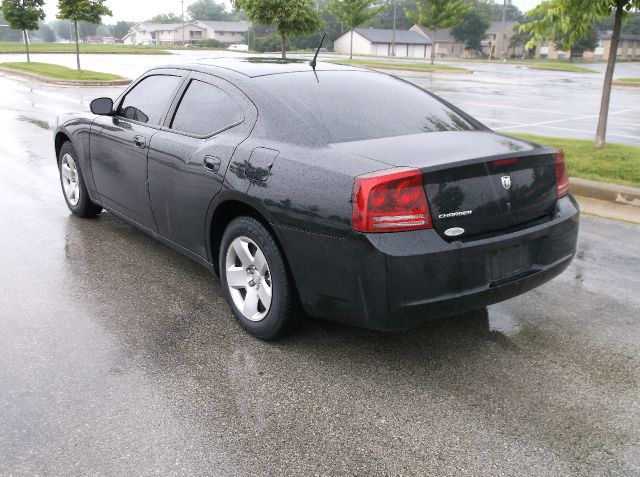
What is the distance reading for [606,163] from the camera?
8320 millimetres

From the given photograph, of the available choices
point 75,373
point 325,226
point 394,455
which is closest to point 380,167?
point 325,226

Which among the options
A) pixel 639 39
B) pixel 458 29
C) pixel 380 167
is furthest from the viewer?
pixel 639 39

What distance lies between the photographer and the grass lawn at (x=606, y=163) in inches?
305

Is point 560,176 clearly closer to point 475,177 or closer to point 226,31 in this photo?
point 475,177

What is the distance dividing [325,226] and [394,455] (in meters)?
1.14

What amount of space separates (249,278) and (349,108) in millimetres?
1215

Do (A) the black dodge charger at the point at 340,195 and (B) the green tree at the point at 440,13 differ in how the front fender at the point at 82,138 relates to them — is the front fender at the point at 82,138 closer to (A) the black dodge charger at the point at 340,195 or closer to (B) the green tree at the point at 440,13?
(A) the black dodge charger at the point at 340,195

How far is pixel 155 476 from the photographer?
2.62 metres

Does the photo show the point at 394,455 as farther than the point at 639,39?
No

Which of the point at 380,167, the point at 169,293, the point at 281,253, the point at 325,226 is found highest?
the point at 380,167

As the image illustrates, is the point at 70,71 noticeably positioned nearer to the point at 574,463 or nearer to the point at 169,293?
the point at 169,293

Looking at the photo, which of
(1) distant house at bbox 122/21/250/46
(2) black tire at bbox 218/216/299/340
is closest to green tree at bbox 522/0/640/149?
(2) black tire at bbox 218/216/299/340

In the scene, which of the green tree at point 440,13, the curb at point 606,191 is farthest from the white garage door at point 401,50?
the curb at point 606,191

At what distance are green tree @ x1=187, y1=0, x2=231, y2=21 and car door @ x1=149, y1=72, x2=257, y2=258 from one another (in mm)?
171153
